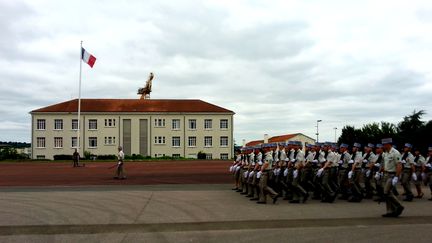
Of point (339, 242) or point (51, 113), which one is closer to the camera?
point (339, 242)

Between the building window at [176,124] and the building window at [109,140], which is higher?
the building window at [176,124]

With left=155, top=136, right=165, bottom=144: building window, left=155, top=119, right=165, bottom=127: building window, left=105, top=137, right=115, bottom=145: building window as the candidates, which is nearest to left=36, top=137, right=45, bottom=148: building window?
left=105, top=137, right=115, bottom=145: building window

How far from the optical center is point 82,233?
9.63 meters

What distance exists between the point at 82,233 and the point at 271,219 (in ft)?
14.9

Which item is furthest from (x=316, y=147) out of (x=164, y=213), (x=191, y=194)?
(x=164, y=213)

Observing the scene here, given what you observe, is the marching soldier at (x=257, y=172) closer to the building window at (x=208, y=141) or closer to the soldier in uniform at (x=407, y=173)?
the soldier in uniform at (x=407, y=173)

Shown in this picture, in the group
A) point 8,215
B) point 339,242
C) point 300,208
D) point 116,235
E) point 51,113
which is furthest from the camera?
point 51,113

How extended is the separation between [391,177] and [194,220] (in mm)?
5378

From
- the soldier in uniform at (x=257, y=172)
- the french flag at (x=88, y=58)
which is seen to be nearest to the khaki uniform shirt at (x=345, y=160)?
the soldier in uniform at (x=257, y=172)

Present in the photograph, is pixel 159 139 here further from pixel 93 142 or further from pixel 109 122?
pixel 93 142

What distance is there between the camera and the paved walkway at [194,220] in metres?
9.21

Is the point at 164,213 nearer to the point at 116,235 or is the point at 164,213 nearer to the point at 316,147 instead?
the point at 116,235

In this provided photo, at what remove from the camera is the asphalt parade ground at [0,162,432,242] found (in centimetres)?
918

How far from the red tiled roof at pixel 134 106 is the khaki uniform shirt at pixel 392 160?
70816 mm
